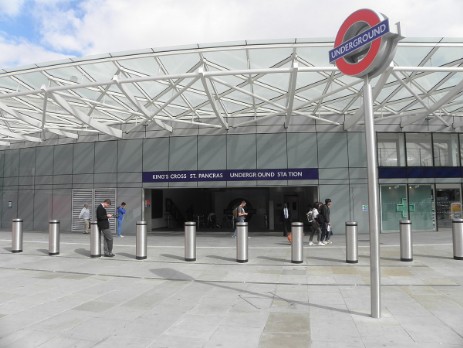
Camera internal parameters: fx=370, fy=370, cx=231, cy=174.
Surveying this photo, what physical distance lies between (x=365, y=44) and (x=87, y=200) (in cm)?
1788

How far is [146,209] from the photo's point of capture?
19.4 meters

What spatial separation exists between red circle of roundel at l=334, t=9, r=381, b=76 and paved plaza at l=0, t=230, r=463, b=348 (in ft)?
11.4

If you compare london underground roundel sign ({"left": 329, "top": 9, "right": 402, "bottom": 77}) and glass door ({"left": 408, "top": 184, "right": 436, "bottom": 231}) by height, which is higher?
london underground roundel sign ({"left": 329, "top": 9, "right": 402, "bottom": 77})

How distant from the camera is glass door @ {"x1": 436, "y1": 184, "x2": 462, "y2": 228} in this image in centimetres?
1819

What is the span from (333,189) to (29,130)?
17459 mm

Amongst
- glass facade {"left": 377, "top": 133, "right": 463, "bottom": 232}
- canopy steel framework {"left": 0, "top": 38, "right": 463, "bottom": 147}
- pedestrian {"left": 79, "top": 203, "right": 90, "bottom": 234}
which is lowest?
pedestrian {"left": 79, "top": 203, "right": 90, "bottom": 234}

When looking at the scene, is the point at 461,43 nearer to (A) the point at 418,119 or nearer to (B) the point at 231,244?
(A) the point at 418,119

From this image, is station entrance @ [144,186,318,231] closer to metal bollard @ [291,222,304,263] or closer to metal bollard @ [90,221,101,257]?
metal bollard @ [90,221,101,257]

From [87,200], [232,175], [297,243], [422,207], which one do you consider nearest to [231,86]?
[232,175]

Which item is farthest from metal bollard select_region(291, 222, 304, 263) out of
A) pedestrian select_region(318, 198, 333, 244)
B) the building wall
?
the building wall

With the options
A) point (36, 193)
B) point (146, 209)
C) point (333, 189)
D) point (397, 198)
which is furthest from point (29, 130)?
point (397, 198)

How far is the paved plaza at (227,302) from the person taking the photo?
4.36 meters

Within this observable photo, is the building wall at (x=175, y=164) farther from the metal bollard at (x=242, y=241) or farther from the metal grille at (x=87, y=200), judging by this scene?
the metal bollard at (x=242, y=241)

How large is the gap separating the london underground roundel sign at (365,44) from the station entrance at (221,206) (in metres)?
14.7
